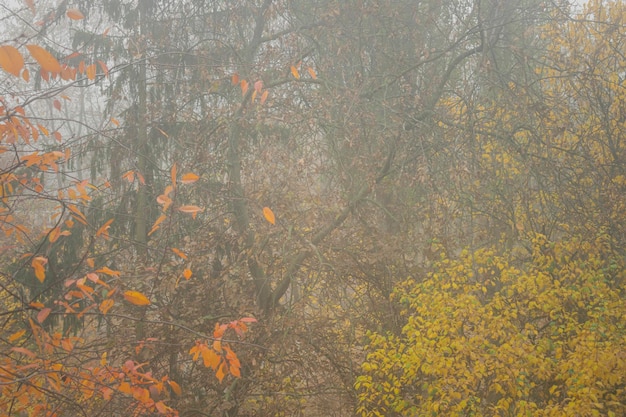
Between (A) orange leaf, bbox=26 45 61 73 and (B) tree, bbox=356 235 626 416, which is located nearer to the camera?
(A) orange leaf, bbox=26 45 61 73

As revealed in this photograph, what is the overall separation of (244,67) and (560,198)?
419cm

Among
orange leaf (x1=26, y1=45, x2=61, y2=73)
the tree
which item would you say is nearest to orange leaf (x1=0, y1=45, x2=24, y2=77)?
orange leaf (x1=26, y1=45, x2=61, y2=73)

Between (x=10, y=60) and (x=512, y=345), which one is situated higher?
(x=10, y=60)

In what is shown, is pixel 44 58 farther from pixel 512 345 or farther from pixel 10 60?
pixel 512 345

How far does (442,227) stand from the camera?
249 inches

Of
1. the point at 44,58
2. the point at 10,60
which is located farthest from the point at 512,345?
the point at 10,60

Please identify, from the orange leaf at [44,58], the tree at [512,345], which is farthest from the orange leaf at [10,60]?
the tree at [512,345]

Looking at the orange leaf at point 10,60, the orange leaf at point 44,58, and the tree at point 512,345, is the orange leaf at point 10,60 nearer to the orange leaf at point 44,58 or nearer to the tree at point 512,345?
the orange leaf at point 44,58

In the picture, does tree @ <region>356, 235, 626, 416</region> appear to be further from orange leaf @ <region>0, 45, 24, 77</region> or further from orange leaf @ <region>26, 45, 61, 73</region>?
orange leaf @ <region>0, 45, 24, 77</region>

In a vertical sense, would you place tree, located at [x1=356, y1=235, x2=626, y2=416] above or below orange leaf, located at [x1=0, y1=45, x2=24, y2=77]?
below

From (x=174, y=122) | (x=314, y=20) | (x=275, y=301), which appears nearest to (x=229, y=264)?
(x=275, y=301)

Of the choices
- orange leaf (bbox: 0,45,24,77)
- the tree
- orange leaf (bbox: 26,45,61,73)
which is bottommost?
the tree

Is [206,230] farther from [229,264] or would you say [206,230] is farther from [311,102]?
[311,102]

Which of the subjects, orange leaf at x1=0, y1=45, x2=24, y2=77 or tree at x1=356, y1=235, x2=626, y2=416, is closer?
orange leaf at x1=0, y1=45, x2=24, y2=77
